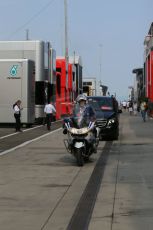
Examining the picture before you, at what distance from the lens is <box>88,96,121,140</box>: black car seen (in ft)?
74.3

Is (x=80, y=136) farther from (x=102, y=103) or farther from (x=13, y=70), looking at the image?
(x=13, y=70)

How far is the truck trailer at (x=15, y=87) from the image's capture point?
3145 centimetres

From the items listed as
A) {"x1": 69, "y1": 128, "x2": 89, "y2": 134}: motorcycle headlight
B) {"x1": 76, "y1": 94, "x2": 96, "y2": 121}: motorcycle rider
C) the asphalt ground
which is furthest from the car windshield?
{"x1": 69, "y1": 128, "x2": 89, "y2": 134}: motorcycle headlight

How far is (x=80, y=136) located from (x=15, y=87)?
1781 cm

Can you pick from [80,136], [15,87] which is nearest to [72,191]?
[80,136]

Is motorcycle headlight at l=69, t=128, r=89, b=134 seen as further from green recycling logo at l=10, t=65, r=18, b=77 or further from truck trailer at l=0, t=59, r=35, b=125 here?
green recycling logo at l=10, t=65, r=18, b=77

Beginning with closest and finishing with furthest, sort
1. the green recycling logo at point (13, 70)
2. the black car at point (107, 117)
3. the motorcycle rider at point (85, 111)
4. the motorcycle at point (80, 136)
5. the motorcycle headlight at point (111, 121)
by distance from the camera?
1. the motorcycle at point (80, 136)
2. the motorcycle rider at point (85, 111)
3. the black car at point (107, 117)
4. the motorcycle headlight at point (111, 121)
5. the green recycling logo at point (13, 70)

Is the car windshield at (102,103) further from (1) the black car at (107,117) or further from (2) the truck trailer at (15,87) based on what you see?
(2) the truck trailer at (15,87)

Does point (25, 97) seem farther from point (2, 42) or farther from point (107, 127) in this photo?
point (107, 127)

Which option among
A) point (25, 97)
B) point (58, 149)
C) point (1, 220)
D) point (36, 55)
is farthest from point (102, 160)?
point (36, 55)

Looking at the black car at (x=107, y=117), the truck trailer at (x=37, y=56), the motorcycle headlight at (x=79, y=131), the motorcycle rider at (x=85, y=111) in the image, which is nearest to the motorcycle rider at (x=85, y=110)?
the motorcycle rider at (x=85, y=111)

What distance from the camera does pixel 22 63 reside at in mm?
31578

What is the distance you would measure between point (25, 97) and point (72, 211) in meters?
23.0

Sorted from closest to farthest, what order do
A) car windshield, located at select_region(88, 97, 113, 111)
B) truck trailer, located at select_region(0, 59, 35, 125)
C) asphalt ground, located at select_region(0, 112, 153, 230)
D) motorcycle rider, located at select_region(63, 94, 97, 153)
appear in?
asphalt ground, located at select_region(0, 112, 153, 230), motorcycle rider, located at select_region(63, 94, 97, 153), car windshield, located at select_region(88, 97, 113, 111), truck trailer, located at select_region(0, 59, 35, 125)
